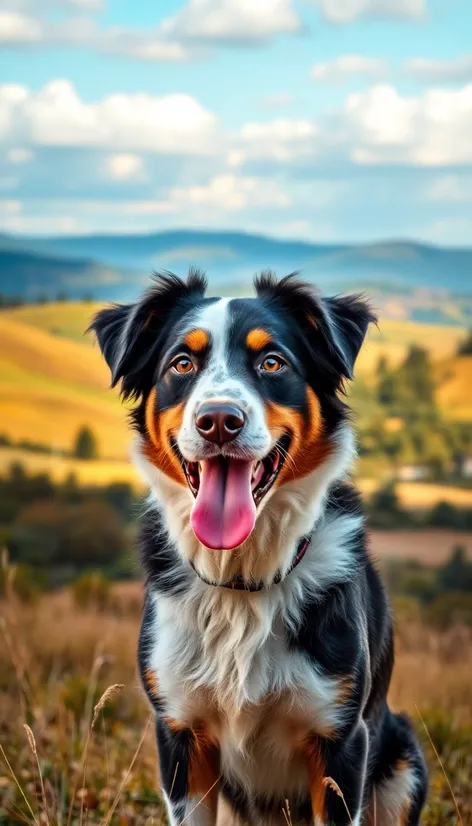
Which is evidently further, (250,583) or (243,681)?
(250,583)

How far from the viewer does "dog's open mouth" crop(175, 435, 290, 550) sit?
3715 mm

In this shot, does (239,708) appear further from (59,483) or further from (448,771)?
(59,483)

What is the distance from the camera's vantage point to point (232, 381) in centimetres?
377

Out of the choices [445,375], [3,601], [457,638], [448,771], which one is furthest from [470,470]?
[448,771]

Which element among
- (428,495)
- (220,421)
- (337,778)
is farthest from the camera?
(428,495)

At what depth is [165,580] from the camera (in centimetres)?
418

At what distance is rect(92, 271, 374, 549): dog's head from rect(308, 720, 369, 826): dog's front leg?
2.76ft

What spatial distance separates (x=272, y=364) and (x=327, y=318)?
32 cm

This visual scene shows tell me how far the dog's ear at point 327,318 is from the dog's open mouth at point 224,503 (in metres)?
0.59

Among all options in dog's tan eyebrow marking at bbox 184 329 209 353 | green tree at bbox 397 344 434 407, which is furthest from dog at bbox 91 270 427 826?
green tree at bbox 397 344 434 407

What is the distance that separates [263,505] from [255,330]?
640mm

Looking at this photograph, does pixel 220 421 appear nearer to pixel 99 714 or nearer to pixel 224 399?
pixel 224 399

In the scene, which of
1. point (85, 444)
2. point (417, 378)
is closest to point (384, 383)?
point (417, 378)

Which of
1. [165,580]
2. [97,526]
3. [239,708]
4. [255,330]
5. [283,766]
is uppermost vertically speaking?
[255,330]
